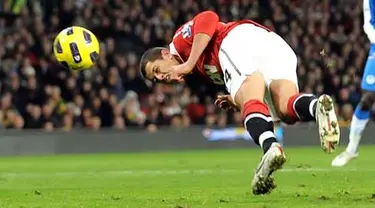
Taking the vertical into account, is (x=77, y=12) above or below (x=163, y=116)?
above

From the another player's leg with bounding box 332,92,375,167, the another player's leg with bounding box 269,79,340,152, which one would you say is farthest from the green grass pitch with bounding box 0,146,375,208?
the another player's leg with bounding box 269,79,340,152

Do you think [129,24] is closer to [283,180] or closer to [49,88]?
[49,88]

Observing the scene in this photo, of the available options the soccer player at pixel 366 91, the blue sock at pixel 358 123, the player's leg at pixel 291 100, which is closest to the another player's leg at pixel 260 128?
the player's leg at pixel 291 100

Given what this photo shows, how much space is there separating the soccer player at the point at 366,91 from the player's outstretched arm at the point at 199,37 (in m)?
3.15

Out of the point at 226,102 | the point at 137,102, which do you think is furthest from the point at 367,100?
the point at 137,102

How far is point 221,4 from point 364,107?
606 inches

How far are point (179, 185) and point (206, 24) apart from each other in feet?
7.91

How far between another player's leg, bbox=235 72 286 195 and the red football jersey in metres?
0.63

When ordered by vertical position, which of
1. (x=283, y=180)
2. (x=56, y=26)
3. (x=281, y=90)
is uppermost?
(x=281, y=90)

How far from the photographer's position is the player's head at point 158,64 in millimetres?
8812

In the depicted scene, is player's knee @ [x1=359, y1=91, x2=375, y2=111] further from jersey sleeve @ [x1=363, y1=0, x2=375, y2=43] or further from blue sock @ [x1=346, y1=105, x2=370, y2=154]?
jersey sleeve @ [x1=363, y1=0, x2=375, y2=43]

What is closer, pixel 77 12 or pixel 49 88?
pixel 49 88

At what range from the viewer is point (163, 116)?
2241 centimetres

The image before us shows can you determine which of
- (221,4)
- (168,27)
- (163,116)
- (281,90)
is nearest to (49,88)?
(163,116)
